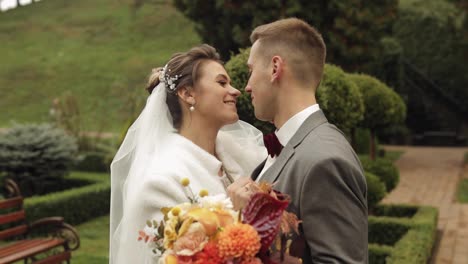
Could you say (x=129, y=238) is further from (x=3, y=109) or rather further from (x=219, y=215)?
(x=3, y=109)

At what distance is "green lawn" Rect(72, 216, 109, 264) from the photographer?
25.5 ft

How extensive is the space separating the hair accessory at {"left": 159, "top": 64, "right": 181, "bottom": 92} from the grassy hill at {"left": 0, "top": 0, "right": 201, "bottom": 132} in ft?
64.4

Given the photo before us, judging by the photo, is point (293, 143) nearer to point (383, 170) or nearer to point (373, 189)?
point (373, 189)

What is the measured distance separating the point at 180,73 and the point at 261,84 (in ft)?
3.26

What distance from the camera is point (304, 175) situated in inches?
88.5

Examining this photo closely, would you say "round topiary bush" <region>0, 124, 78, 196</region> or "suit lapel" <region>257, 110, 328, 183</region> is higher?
"suit lapel" <region>257, 110, 328, 183</region>

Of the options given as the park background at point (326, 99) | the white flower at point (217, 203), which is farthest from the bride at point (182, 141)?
the park background at point (326, 99)

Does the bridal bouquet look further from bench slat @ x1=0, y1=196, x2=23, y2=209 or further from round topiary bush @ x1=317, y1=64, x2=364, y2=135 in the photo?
bench slat @ x1=0, y1=196, x2=23, y2=209

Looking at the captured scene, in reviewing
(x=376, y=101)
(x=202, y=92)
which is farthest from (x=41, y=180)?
(x=202, y=92)

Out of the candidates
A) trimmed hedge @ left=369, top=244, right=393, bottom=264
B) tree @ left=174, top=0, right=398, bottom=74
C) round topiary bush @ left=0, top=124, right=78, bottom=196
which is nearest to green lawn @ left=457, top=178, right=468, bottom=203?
tree @ left=174, top=0, right=398, bottom=74

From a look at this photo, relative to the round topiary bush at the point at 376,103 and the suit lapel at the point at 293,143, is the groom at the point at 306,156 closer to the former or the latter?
the suit lapel at the point at 293,143

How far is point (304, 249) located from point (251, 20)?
535 inches

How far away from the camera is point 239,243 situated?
1.98 meters

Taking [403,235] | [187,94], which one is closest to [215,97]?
[187,94]
